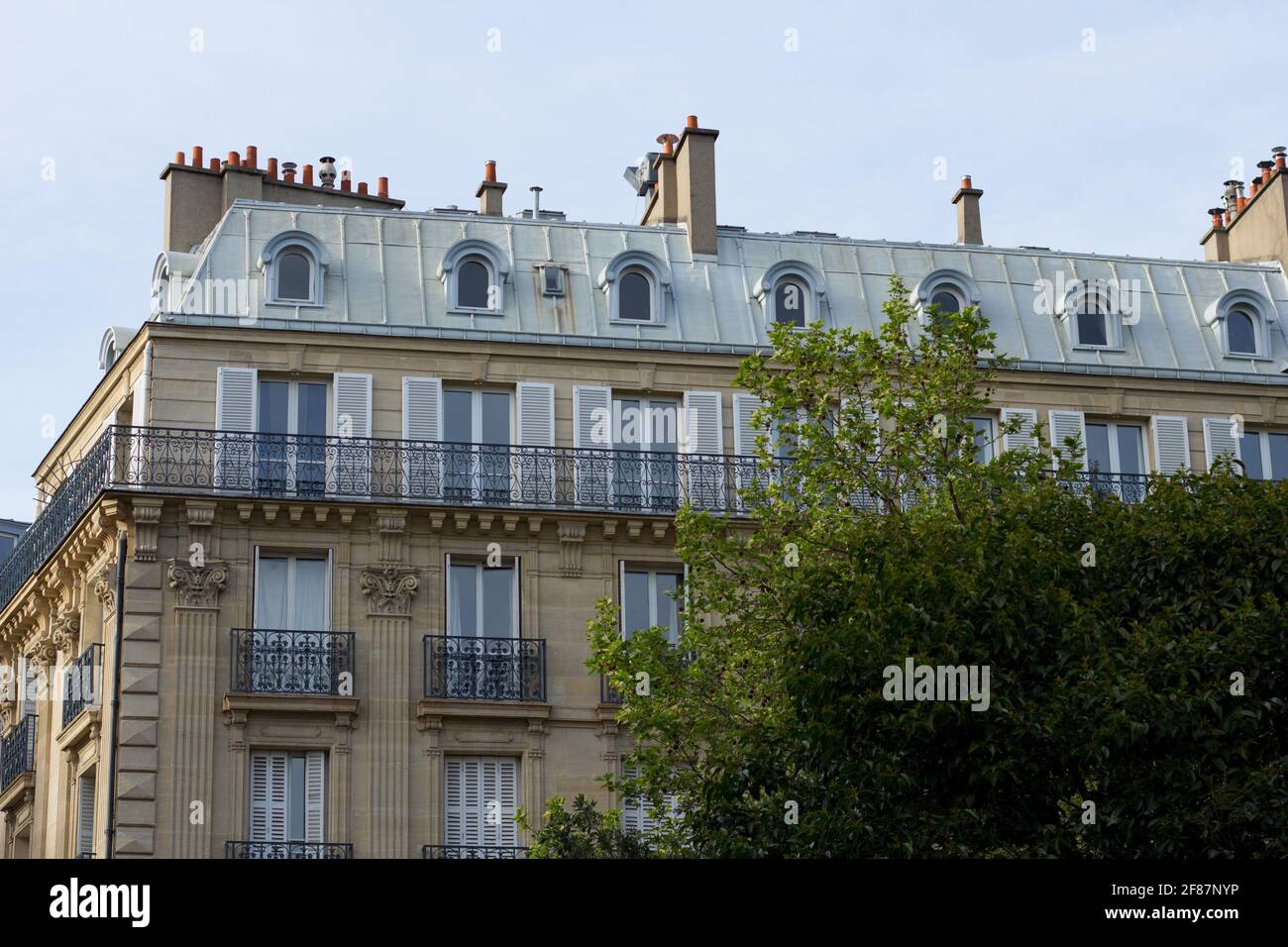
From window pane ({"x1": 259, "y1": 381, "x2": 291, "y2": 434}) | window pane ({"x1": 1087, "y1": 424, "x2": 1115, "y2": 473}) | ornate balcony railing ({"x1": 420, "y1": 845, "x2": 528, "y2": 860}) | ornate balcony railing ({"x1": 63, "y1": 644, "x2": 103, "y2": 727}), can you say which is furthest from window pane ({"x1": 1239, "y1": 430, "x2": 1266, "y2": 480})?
ornate balcony railing ({"x1": 63, "y1": 644, "x2": 103, "y2": 727})

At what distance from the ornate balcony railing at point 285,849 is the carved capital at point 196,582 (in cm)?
326

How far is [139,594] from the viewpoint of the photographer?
34.5 metres

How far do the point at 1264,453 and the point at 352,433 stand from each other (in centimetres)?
1368

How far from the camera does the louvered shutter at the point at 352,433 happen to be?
117ft

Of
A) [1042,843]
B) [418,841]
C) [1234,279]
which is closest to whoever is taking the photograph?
[1042,843]

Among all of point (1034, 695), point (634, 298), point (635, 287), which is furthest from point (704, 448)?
point (1034, 695)

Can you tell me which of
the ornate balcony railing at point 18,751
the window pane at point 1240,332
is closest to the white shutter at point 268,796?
the ornate balcony railing at point 18,751

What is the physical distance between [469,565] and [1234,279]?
14127 mm

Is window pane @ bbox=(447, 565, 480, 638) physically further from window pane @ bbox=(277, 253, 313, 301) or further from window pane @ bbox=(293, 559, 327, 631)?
window pane @ bbox=(277, 253, 313, 301)

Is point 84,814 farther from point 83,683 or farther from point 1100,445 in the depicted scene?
point 1100,445

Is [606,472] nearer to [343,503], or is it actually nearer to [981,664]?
[343,503]

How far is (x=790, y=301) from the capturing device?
3919cm
